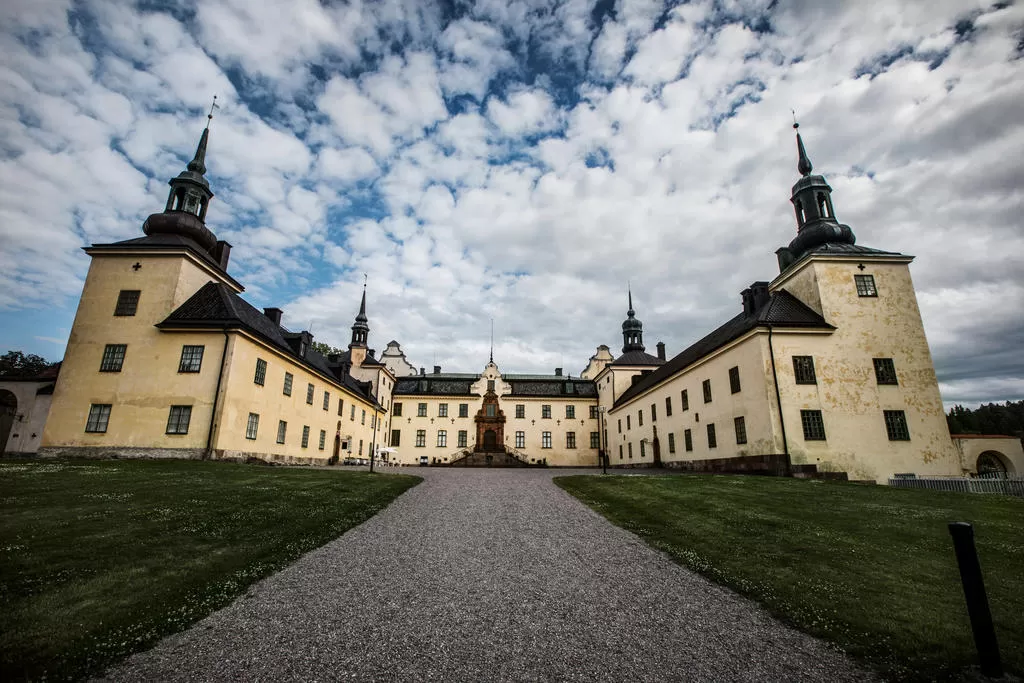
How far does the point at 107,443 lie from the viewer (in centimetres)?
2156

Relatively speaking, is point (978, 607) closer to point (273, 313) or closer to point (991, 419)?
point (273, 313)

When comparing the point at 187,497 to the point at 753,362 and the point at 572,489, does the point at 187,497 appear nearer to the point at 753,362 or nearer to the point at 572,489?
the point at 572,489

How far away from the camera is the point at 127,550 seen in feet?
23.3

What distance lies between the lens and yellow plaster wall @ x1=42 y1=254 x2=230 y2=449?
2166 cm

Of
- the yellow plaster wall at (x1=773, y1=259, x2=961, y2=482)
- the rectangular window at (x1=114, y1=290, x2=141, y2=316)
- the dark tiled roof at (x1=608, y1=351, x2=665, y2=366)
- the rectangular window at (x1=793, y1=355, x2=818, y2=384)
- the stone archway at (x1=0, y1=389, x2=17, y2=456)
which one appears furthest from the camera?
the dark tiled roof at (x1=608, y1=351, x2=665, y2=366)

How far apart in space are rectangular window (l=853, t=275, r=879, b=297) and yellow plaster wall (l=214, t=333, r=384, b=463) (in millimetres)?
32308

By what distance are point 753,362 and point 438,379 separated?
37033 mm

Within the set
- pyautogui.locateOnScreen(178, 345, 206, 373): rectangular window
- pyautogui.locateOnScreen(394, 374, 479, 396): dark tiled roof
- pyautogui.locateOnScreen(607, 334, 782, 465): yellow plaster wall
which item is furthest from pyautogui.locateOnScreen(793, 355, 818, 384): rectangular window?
pyautogui.locateOnScreen(394, 374, 479, 396): dark tiled roof

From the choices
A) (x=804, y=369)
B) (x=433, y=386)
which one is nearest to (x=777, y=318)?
(x=804, y=369)

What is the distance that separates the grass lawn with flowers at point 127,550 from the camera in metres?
4.46

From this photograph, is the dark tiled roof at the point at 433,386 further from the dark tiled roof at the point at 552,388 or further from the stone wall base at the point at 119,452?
the stone wall base at the point at 119,452

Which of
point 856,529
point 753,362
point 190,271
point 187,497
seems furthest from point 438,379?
point 856,529

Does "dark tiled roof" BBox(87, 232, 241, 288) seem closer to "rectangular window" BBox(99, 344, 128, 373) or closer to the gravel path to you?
"rectangular window" BBox(99, 344, 128, 373)

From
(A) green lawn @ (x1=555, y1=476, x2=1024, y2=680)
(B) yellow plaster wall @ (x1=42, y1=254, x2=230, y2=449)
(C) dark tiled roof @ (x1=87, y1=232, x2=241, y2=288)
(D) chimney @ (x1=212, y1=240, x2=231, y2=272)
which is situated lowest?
(A) green lawn @ (x1=555, y1=476, x2=1024, y2=680)
